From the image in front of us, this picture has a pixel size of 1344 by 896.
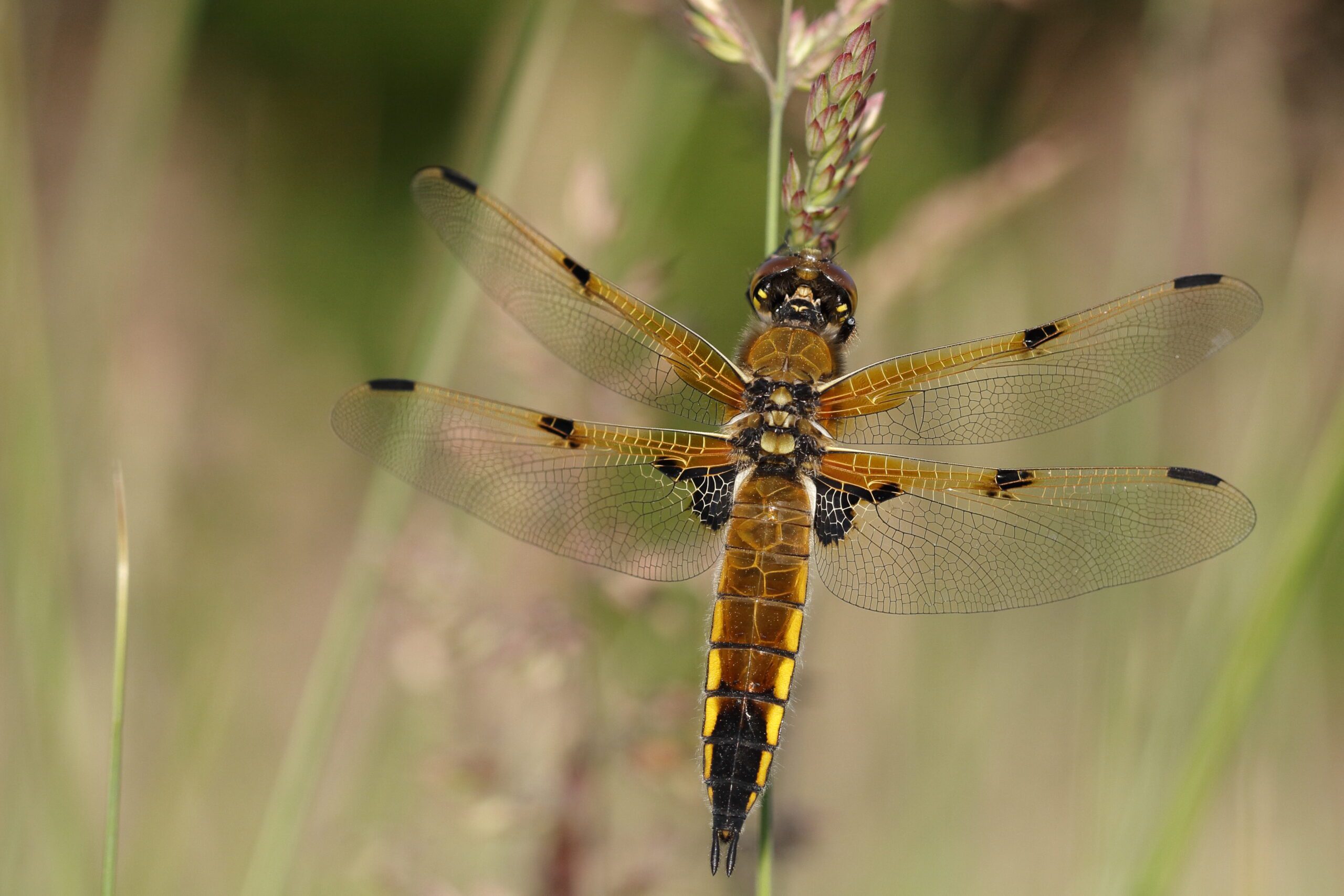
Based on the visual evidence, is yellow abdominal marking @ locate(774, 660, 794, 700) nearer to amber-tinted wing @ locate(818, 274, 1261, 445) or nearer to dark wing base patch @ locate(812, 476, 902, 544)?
dark wing base patch @ locate(812, 476, 902, 544)

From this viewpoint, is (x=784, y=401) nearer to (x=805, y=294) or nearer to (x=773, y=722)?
(x=805, y=294)

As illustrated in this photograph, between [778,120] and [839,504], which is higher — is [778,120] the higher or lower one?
the higher one

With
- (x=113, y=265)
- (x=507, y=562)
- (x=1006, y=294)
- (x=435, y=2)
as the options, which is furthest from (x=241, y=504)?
(x=435, y=2)

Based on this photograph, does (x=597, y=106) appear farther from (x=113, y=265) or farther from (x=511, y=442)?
(x=511, y=442)

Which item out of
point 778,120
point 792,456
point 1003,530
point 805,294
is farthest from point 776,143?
point 1003,530

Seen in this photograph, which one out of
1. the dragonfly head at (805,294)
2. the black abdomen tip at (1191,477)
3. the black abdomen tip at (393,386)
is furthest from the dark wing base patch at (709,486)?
the black abdomen tip at (1191,477)

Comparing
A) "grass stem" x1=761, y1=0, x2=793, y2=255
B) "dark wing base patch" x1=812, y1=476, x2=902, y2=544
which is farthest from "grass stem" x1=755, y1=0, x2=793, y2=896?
"dark wing base patch" x1=812, y1=476, x2=902, y2=544

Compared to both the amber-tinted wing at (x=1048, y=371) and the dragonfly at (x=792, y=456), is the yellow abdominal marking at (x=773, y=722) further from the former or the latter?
the amber-tinted wing at (x=1048, y=371)
